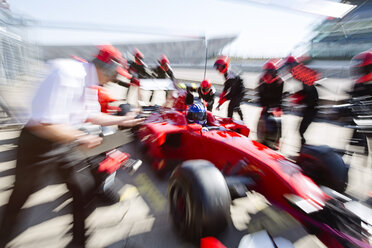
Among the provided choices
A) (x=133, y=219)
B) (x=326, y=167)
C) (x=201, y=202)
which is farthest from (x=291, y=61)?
(x=133, y=219)

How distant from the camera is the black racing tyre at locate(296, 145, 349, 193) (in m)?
2.05

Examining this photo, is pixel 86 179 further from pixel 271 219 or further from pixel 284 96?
pixel 284 96

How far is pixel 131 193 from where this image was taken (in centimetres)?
262

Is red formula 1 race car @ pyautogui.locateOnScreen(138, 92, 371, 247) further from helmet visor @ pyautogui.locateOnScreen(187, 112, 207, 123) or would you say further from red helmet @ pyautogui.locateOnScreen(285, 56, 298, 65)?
red helmet @ pyautogui.locateOnScreen(285, 56, 298, 65)

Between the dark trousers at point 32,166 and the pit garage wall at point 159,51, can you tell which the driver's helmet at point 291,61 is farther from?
the pit garage wall at point 159,51

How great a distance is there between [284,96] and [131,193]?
3563mm

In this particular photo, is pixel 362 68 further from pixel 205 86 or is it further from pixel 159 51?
pixel 159 51

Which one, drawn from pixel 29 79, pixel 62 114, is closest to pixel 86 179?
pixel 62 114

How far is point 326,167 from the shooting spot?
2.08m

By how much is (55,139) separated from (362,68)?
4049 millimetres

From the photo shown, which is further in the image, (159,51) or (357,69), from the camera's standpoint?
(159,51)

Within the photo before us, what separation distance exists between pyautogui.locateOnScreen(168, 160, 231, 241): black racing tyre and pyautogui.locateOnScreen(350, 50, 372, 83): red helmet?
2.98m

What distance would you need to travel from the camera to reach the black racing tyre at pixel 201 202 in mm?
1573

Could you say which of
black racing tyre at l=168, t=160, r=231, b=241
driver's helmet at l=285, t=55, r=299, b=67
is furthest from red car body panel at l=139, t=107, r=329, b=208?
driver's helmet at l=285, t=55, r=299, b=67
